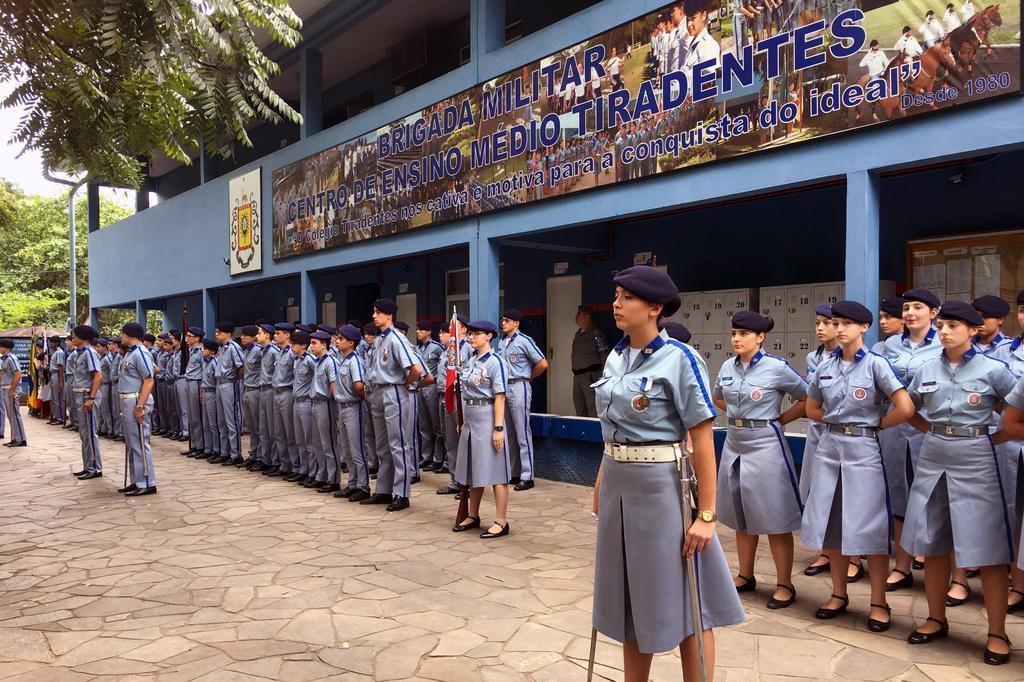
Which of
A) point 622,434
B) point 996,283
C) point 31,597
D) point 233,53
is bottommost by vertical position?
point 31,597

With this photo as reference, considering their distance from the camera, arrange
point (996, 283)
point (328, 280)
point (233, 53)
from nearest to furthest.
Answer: point (233, 53) → point (996, 283) → point (328, 280)

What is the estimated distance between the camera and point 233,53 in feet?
13.3

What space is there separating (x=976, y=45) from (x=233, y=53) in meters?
5.31

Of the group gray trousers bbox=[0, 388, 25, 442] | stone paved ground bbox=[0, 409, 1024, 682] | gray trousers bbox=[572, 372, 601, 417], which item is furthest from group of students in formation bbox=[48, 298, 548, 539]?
gray trousers bbox=[0, 388, 25, 442]

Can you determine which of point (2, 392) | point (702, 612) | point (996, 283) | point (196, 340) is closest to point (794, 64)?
point (996, 283)

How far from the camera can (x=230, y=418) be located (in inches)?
469

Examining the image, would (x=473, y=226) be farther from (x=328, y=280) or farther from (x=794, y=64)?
(x=328, y=280)

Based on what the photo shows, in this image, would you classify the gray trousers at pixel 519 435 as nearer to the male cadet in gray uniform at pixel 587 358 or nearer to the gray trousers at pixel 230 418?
the male cadet in gray uniform at pixel 587 358

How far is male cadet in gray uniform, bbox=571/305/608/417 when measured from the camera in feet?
37.6

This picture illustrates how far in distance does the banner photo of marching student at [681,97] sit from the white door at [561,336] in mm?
3001

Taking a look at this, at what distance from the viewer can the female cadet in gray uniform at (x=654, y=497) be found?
10.2 ft

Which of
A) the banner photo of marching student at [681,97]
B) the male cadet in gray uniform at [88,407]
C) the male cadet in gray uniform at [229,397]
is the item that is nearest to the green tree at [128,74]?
the banner photo of marching student at [681,97]

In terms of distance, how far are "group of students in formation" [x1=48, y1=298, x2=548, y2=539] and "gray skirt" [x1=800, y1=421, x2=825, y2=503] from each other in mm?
2584

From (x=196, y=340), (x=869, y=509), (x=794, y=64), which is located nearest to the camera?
(x=869, y=509)
